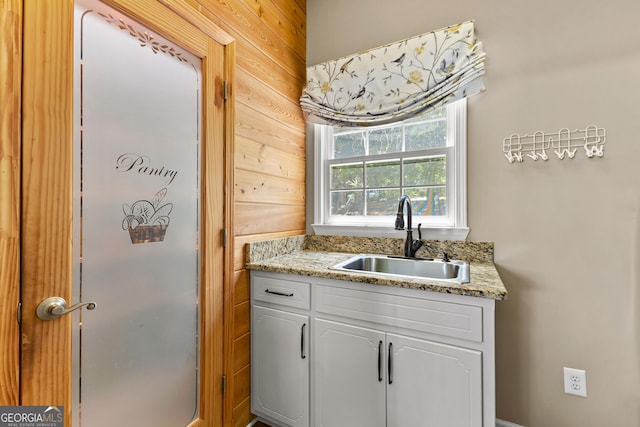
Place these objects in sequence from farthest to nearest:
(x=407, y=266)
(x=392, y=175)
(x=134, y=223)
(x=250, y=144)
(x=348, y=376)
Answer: (x=392, y=175), (x=407, y=266), (x=250, y=144), (x=348, y=376), (x=134, y=223)

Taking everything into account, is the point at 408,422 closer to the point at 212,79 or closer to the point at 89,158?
the point at 89,158

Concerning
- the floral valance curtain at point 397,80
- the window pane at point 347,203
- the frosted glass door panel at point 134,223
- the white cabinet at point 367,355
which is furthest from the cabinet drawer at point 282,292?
the floral valance curtain at point 397,80

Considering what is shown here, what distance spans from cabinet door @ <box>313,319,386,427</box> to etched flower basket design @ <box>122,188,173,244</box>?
88cm

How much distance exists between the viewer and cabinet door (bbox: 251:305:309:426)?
1.51 metres

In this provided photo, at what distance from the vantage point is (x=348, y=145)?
2.19 meters

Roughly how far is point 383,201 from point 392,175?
195 mm

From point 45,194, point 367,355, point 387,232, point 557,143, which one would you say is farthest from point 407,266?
point 45,194

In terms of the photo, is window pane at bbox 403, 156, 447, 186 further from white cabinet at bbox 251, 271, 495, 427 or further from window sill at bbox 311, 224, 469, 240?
white cabinet at bbox 251, 271, 495, 427

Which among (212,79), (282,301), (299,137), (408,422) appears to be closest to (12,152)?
(212,79)

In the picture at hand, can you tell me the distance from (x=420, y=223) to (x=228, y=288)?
4.08 feet

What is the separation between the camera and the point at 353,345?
138cm

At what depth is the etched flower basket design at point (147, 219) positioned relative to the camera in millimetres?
1123

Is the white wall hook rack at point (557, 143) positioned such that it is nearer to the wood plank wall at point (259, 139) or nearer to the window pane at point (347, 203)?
the window pane at point (347, 203)

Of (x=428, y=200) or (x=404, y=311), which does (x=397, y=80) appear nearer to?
(x=428, y=200)
